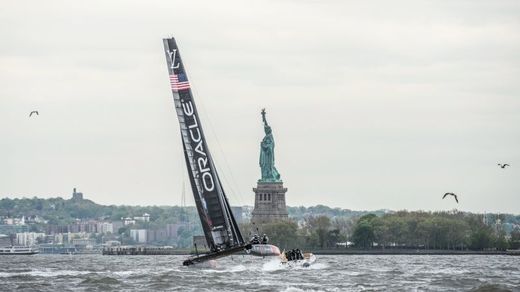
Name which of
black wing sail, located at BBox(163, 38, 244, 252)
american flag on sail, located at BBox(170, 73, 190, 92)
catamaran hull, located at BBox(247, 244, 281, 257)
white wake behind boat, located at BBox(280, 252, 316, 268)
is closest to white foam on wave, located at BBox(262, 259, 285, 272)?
white wake behind boat, located at BBox(280, 252, 316, 268)

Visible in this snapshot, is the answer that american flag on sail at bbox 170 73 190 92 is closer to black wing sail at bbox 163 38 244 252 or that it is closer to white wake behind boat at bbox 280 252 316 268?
black wing sail at bbox 163 38 244 252

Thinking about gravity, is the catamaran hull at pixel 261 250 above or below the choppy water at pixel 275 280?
above

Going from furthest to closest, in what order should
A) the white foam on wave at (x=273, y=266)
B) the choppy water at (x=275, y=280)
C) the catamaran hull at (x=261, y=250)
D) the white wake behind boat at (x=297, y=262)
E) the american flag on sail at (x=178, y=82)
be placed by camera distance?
1. the white wake behind boat at (x=297, y=262)
2. the white foam on wave at (x=273, y=266)
3. the catamaran hull at (x=261, y=250)
4. the american flag on sail at (x=178, y=82)
5. the choppy water at (x=275, y=280)

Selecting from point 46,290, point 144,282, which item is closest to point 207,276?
point 144,282

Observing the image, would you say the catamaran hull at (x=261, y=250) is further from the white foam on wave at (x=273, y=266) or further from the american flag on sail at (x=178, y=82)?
the white foam on wave at (x=273, y=266)

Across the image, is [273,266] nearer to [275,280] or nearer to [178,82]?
[275,280]

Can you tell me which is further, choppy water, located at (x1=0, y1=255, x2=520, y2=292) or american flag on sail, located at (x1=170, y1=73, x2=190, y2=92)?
american flag on sail, located at (x1=170, y1=73, x2=190, y2=92)

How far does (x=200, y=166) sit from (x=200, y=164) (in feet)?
0.37

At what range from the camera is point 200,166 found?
324 feet

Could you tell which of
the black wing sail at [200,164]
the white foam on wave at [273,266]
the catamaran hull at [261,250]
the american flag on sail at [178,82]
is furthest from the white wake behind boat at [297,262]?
the american flag on sail at [178,82]

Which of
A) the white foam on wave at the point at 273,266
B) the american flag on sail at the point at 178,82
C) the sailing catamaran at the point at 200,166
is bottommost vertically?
the white foam on wave at the point at 273,266

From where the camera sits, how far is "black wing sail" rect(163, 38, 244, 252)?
98.6 m

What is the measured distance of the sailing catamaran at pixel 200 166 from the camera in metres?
98.6

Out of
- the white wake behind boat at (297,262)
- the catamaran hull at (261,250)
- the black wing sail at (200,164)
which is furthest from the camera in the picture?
the white wake behind boat at (297,262)
